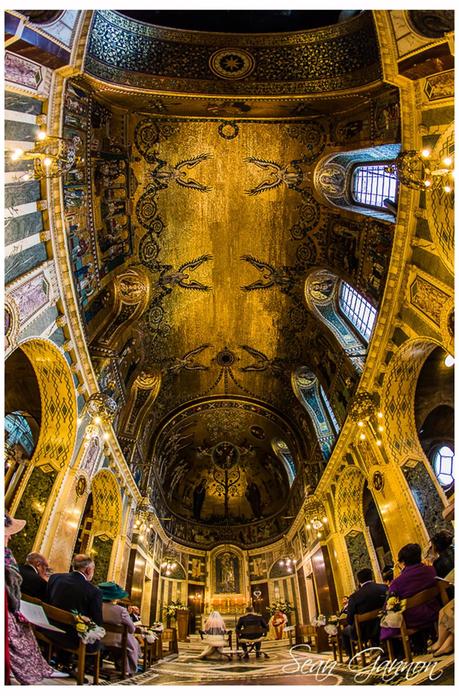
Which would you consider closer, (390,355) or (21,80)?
(21,80)

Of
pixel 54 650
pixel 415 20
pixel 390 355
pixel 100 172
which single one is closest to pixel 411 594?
pixel 54 650

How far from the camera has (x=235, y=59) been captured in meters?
10.2

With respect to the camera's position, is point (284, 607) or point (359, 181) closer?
point (359, 181)

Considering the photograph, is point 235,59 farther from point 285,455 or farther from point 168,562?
point 168,562

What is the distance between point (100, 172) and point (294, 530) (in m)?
19.1

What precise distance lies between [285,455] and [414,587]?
1840 cm

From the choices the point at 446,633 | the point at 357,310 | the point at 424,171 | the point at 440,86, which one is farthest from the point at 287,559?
the point at 440,86

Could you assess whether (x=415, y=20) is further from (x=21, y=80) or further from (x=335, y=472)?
(x=335, y=472)

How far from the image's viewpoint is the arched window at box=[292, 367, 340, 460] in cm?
1661

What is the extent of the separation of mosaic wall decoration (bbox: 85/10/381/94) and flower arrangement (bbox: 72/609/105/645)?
10.2 m

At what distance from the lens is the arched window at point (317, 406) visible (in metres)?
16.6

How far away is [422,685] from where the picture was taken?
3771 mm

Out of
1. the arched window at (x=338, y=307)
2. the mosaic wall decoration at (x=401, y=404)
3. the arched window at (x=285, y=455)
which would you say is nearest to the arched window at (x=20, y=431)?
the arched window at (x=338, y=307)

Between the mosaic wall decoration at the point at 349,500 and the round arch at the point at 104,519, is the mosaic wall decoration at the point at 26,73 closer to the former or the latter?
the round arch at the point at 104,519
